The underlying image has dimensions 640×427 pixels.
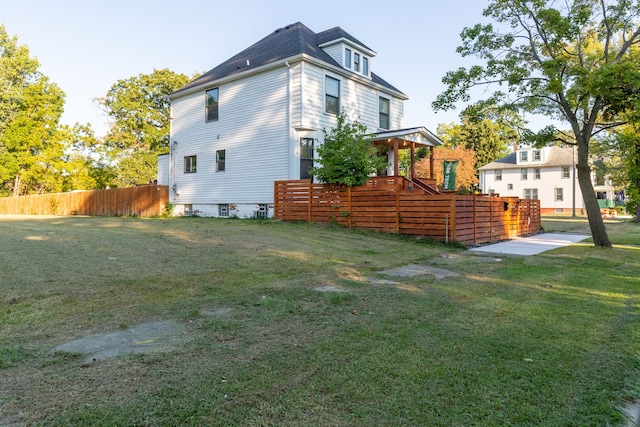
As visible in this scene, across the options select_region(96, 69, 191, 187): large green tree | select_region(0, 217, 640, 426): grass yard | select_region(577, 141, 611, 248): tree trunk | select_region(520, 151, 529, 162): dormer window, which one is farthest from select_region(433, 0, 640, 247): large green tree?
select_region(520, 151, 529, 162): dormer window

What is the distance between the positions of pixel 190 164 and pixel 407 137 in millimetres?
10877

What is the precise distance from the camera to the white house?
16.0m

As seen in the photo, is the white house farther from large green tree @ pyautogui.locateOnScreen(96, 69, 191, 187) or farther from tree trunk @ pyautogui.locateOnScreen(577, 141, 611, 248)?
large green tree @ pyautogui.locateOnScreen(96, 69, 191, 187)

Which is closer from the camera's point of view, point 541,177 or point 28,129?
point 28,129

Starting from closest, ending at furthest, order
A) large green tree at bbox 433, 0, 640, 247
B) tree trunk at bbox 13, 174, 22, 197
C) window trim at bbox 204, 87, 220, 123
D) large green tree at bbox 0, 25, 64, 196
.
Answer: large green tree at bbox 433, 0, 640, 247 → window trim at bbox 204, 87, 220, 123 → large green tree at bbox 0, 25, 64, 196 → tree trunk at bbox 13, 174, 22, 197

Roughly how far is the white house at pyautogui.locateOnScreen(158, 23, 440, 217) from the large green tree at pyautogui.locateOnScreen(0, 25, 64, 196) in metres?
17.5

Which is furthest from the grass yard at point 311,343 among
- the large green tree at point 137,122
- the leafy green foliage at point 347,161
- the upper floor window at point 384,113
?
the large green tree at point 137,122

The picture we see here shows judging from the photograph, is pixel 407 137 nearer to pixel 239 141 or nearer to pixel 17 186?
pixel 239 141

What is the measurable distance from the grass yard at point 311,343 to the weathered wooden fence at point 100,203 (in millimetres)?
13664

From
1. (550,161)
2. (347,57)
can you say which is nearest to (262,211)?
(347,57)

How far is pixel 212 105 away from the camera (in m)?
19.1

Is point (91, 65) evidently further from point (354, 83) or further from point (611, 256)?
point (611, 256)

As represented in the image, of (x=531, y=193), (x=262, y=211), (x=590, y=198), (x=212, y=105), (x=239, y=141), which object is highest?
(x=212, y=105)

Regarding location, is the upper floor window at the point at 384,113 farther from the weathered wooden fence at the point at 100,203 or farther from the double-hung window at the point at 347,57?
the weathered wooden fence at the point at 100,203
